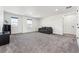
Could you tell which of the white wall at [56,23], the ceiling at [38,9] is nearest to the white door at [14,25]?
the ceiling at [38,9]

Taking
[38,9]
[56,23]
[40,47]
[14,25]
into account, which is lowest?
[40,47]

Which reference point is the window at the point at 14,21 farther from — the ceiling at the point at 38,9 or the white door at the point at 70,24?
the white door at the point at 70,24

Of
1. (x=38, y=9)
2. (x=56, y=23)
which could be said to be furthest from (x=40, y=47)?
(x=56, y=23)

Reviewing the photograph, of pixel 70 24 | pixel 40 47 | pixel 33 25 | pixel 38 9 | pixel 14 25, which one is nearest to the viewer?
pixel 40 47

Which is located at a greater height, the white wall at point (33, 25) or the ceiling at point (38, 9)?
the ceiling at point (38, 9)

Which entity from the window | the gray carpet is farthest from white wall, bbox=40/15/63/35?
the window

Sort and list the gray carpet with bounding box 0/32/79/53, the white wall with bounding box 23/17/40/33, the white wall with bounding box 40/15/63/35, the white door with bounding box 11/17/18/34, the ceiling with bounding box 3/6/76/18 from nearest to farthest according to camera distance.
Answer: the gray carpet with bounding box 0/32/79/53, the ceiling with bounding box 3/6/76/18, the white wall with bounding box 40/15/63/35, the white door with bounding box 11/17/18/34, the white wall with bounding box 23/17/40/33

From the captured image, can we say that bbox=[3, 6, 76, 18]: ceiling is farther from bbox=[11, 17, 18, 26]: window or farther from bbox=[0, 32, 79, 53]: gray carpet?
bbox=[0, 32, 79, 53]: gray carpet

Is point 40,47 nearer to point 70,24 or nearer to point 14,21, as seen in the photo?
point 70,24

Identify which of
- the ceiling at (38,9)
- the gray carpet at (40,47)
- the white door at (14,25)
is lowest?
the gray carpet at (40,47)

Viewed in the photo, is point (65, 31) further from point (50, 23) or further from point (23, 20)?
point (23, 20)

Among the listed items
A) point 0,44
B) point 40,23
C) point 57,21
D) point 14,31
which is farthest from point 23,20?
point 0,44

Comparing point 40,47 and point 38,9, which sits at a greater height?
point 38,9

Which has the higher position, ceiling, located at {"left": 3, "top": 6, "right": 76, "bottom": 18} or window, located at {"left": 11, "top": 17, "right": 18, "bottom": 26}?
ceiling, located at {"left": 3, "top": 6, "right": 76, "bottom": 18}
